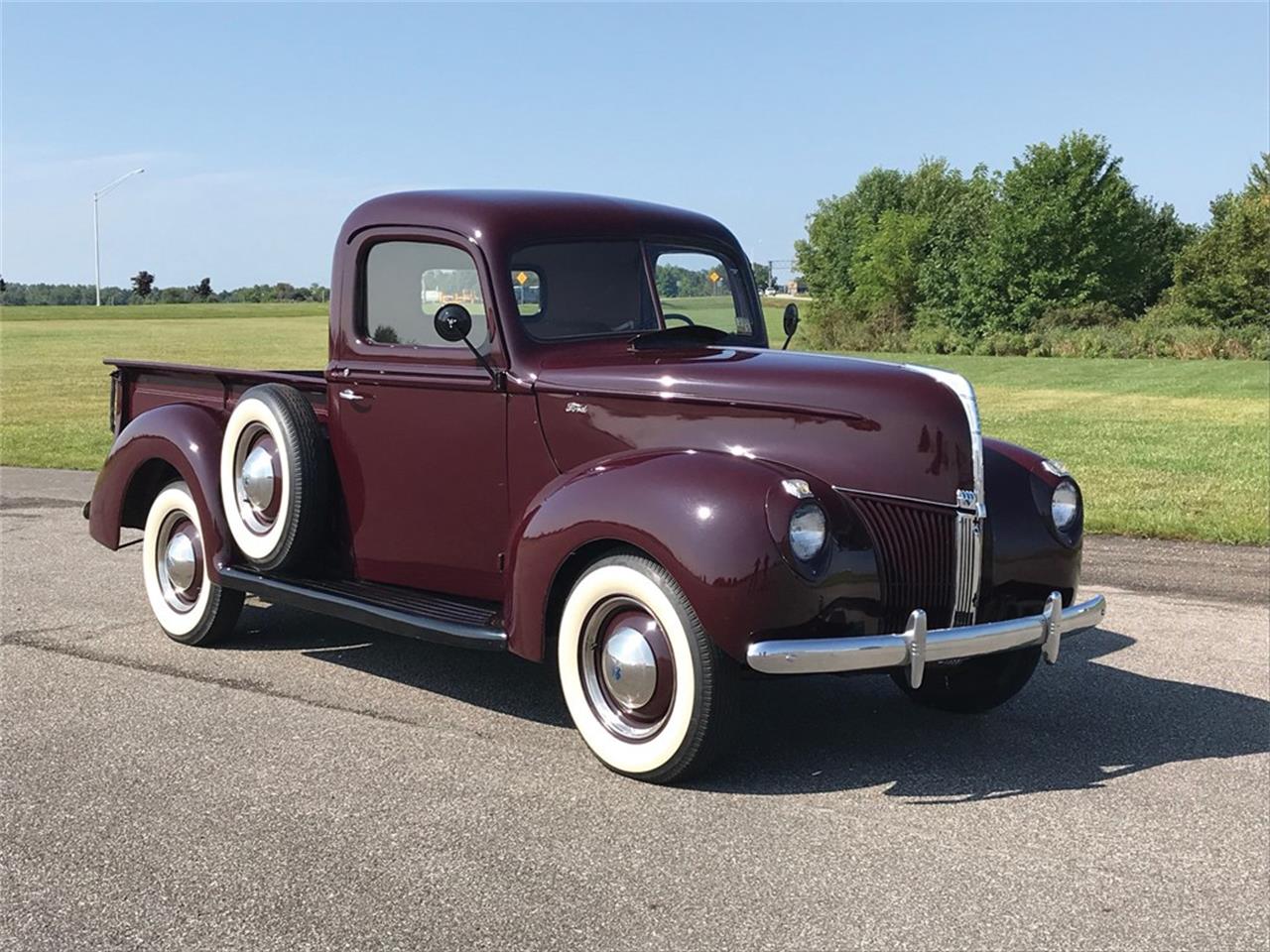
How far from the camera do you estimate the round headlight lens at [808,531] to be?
424cm

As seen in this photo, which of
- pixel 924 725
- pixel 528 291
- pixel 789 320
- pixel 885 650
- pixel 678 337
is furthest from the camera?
pixel 789 320

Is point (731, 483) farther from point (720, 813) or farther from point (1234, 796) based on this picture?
point (1234, 796)

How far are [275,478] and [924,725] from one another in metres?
2.94

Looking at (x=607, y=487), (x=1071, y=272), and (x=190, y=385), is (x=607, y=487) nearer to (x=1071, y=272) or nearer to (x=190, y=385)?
(x=190, y=385)

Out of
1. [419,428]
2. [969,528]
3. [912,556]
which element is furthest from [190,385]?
[969,528]

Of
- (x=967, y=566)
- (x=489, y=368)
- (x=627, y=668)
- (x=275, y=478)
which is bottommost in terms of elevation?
(x=627, y=668)

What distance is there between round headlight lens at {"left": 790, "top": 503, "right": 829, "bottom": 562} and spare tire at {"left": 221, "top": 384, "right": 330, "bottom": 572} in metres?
2.41

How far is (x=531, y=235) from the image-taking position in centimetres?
548

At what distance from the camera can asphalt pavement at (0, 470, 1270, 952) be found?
3.45m

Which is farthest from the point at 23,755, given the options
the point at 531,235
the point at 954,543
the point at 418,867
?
the point at 954,543

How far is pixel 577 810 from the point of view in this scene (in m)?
4.23

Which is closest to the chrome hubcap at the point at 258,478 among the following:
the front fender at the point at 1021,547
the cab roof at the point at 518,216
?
the cab roof at the point at 518,216

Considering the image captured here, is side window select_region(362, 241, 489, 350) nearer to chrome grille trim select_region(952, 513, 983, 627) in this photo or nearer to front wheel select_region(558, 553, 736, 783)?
front wheel select_region(558, 553, 736, 783)

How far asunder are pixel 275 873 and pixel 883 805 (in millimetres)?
1892
